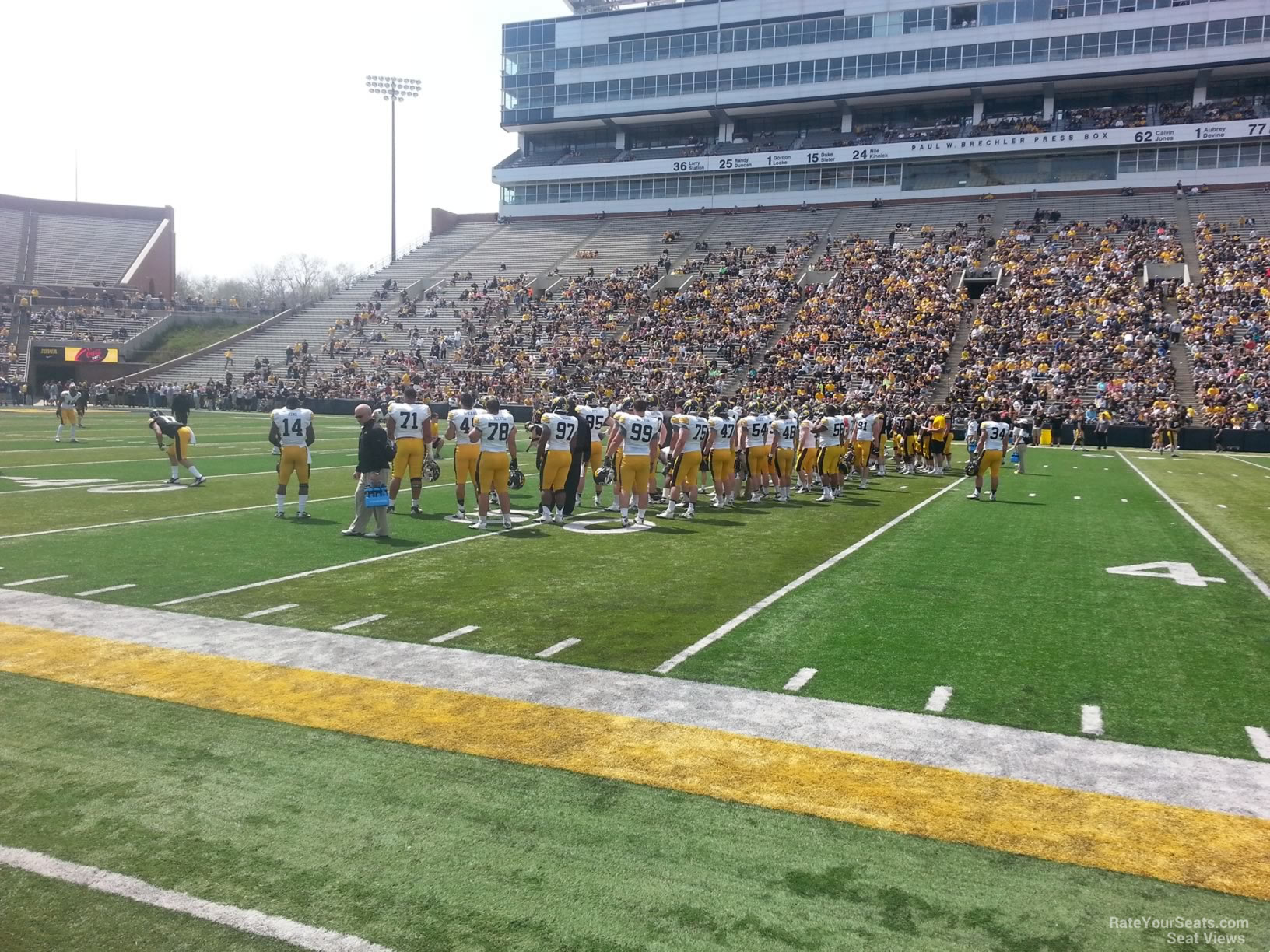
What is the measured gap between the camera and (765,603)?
9094 mm

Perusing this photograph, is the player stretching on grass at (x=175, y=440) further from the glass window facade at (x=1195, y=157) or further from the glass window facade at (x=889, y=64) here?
the glass window facade at (x=1195, y=157)

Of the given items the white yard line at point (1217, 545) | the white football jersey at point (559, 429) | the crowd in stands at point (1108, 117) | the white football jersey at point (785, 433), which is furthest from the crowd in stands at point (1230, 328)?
the white football jersey at point (559, 429)

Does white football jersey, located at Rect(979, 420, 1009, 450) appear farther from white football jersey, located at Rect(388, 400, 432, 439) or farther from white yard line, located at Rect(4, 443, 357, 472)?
white yard line, located at Rect(4, 443, 357, 472)

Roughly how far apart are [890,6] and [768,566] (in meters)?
54.6

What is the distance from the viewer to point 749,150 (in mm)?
59688

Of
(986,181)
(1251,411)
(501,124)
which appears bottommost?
(1251,411)

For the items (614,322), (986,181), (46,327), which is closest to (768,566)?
(614,322)

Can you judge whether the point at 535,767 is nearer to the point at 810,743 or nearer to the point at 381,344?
the point at 810,743

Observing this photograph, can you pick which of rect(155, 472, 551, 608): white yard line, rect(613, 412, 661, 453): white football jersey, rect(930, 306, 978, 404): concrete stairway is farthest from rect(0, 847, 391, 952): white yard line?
rect(930, 306, 978, 404): concrete stairway

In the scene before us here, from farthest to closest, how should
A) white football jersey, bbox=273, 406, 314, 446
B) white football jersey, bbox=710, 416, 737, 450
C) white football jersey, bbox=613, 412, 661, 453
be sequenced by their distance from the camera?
white football jersey, bbox=710, 416, 737, 450 → white football jersey, bbox=613, 412, 661, 453 → white football jersey, bbox=273, 406, 314, 446

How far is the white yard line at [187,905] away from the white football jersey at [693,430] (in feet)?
37.9

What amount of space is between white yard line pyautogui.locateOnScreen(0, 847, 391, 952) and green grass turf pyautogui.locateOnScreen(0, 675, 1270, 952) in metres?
0.05

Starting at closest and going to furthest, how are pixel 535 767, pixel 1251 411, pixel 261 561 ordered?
pixel 535 767 → pixel 261 561 → pixel 1251 411

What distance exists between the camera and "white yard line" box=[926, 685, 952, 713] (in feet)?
20.3
